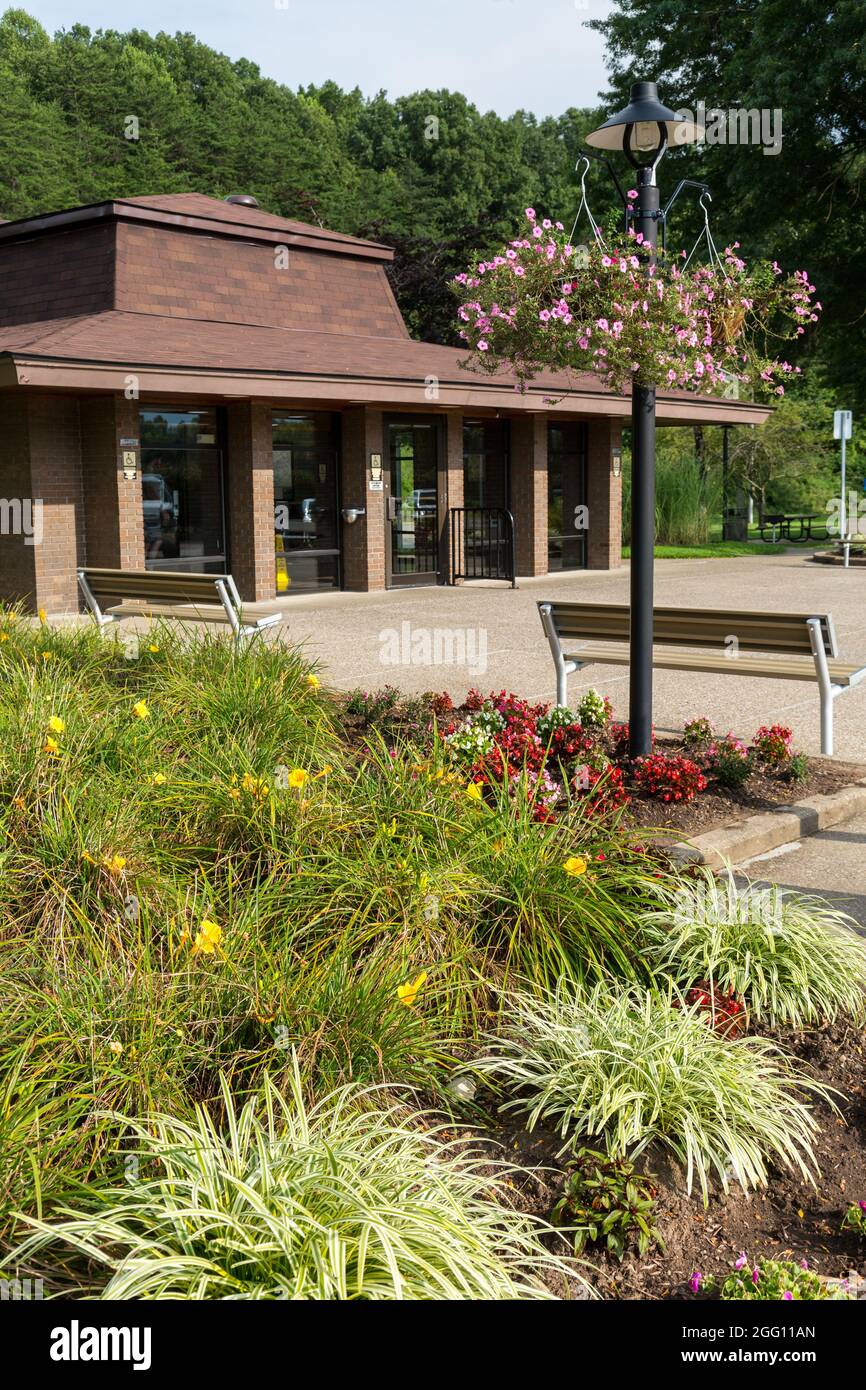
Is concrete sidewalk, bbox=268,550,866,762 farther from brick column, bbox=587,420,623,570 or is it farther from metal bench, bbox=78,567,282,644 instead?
brick column, bbox=587,420,623,570

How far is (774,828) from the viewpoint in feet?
21.1

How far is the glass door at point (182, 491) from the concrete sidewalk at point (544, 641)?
1.46 metres

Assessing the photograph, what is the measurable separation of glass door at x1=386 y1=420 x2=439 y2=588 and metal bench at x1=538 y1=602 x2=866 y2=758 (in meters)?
12.3

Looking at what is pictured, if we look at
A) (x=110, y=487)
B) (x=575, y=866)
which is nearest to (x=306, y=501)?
(x=110, y=487)

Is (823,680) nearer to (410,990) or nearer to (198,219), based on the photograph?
(410,990)

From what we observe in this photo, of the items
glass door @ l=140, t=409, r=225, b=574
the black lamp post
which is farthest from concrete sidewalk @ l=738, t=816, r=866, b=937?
glass door @ l=140, t=409, r=225, b=574

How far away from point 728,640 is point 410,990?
16.5 feet

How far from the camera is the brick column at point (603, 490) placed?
2428 centimetres

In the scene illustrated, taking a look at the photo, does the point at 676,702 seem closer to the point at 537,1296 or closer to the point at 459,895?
the point at 459,895

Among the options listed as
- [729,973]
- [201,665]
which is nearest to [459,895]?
[729,973]

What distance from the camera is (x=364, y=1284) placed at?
8.23ft

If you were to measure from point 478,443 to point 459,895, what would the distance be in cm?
1892

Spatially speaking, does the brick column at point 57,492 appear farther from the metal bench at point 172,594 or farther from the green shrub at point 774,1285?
the green shrub at point 774,1285

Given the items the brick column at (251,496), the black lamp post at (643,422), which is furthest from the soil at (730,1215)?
the brick column at (251,496)
